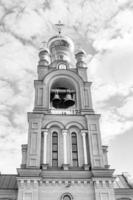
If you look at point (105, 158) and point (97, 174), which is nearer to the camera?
point (97, 174)

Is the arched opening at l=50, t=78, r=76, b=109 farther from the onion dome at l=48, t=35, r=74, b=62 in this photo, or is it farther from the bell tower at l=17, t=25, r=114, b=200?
the onion dome at l=48, t=35, r=74, b=62

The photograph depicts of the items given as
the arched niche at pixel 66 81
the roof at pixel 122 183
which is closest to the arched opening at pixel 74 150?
the arched niche at pixel 66 81

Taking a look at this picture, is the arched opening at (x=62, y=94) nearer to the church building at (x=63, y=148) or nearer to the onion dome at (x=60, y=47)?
the church building at (x=63, y=148)

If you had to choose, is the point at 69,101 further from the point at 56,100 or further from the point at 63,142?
the point at 63,142

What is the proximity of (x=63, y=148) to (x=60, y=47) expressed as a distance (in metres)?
11.5

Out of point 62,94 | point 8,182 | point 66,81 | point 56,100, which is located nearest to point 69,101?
point 56,100

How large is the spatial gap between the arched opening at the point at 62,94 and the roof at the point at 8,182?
666cm

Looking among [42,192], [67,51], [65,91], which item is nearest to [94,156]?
[42,192]

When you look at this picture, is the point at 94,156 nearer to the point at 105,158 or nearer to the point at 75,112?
the point at 105,158

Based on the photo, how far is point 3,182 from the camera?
21250mm

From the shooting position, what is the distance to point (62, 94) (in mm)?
23844

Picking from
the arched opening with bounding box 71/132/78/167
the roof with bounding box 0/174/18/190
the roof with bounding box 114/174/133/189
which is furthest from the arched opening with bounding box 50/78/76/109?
the roof with bounding box 114/174/133/189

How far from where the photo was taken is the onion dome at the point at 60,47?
2692cm

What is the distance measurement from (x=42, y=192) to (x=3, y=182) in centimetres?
512
